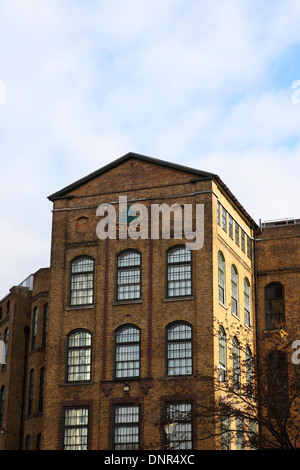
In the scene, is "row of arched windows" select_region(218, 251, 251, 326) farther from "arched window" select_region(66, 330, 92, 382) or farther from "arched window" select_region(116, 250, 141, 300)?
"arched window" select_region(66, 330, 92, 382)

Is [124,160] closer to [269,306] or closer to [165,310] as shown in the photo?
[165,310]

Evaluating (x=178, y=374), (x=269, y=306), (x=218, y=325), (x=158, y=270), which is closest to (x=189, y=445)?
(x=178, y=374)

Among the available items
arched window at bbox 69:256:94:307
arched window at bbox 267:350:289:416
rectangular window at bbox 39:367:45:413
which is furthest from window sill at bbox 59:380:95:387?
arched window at bbox 267:350:289:416

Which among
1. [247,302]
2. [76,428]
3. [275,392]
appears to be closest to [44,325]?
[76,428]

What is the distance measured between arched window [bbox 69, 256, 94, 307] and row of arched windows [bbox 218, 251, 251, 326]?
653 cm

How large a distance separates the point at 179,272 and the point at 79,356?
6.48m

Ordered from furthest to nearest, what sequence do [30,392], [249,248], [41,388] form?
[249,248]
[30,392]
[41,388]

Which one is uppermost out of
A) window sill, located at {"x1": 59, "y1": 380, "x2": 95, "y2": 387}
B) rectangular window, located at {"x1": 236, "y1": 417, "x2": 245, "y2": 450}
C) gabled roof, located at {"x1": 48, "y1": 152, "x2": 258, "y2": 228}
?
gabled roof, located at {"x1": 48, "y1": 152, "x2": 258, "y2": 228}

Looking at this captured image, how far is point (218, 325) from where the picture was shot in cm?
4203

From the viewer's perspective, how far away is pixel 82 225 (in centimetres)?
4544

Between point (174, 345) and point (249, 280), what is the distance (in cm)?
950

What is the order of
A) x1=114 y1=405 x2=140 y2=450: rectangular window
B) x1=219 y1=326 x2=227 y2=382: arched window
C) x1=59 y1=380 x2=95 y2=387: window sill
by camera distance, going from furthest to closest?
1. x1=59 y1=380 x2=95 y2=387: window sill
2. x1=219 y1=326 x2=227 y2=382: arched window
3. x1=114 y1=405 x2=140 y2=450: rectangular window

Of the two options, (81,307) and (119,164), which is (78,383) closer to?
(81,307)

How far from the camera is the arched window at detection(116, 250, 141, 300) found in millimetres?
43156
